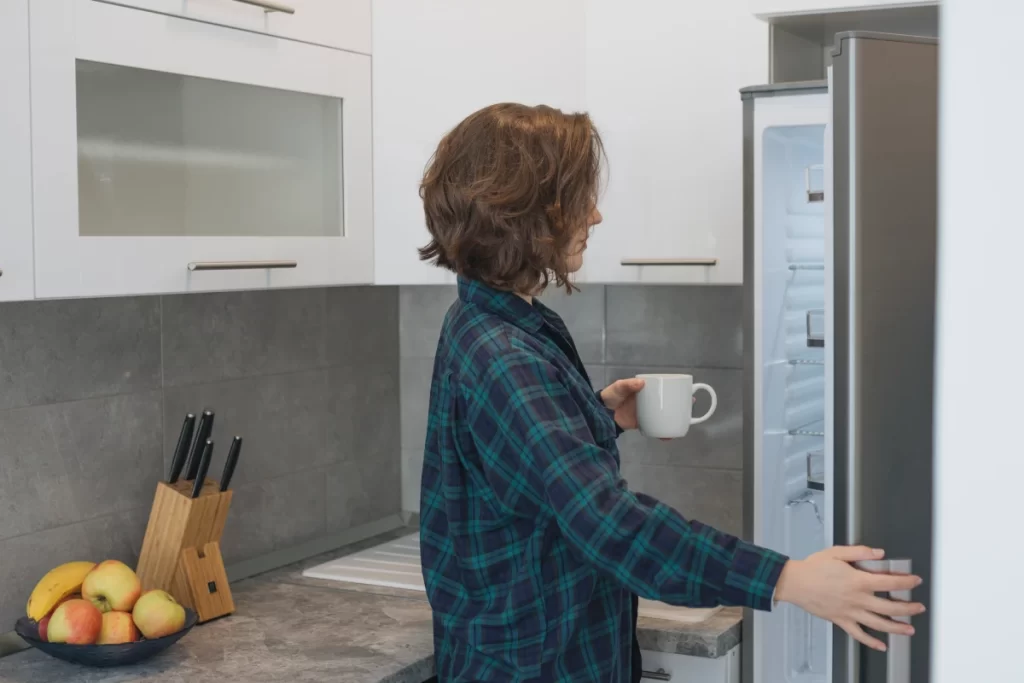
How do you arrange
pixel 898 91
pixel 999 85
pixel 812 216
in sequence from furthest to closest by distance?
pixel 812 216, pixel 898 91, pixel 999 85

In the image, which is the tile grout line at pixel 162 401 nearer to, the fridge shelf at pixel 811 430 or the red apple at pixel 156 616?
the red apple at pixel 156 616

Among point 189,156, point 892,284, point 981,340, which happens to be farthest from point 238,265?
Answer: point 981,340

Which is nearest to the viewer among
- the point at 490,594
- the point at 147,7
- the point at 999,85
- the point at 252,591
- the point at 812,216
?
the point at 999,85

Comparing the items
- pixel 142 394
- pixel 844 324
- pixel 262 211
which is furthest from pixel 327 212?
pixel 844 324

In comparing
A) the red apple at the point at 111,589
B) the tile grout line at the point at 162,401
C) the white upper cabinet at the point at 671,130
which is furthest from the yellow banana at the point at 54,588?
the white upper cabinet at the point at 671,130

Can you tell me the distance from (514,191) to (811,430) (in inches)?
31.8

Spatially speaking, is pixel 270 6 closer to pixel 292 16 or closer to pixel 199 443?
pixel 292 16

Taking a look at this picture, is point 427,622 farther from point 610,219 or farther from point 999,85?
point 999,85

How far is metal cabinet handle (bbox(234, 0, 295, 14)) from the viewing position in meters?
1.66

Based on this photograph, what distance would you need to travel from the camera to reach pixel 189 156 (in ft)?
5.43

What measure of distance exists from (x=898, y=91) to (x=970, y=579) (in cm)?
73

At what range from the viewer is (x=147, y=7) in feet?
5.00

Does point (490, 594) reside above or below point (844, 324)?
below

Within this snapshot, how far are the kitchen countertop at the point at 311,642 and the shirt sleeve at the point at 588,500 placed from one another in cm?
46
